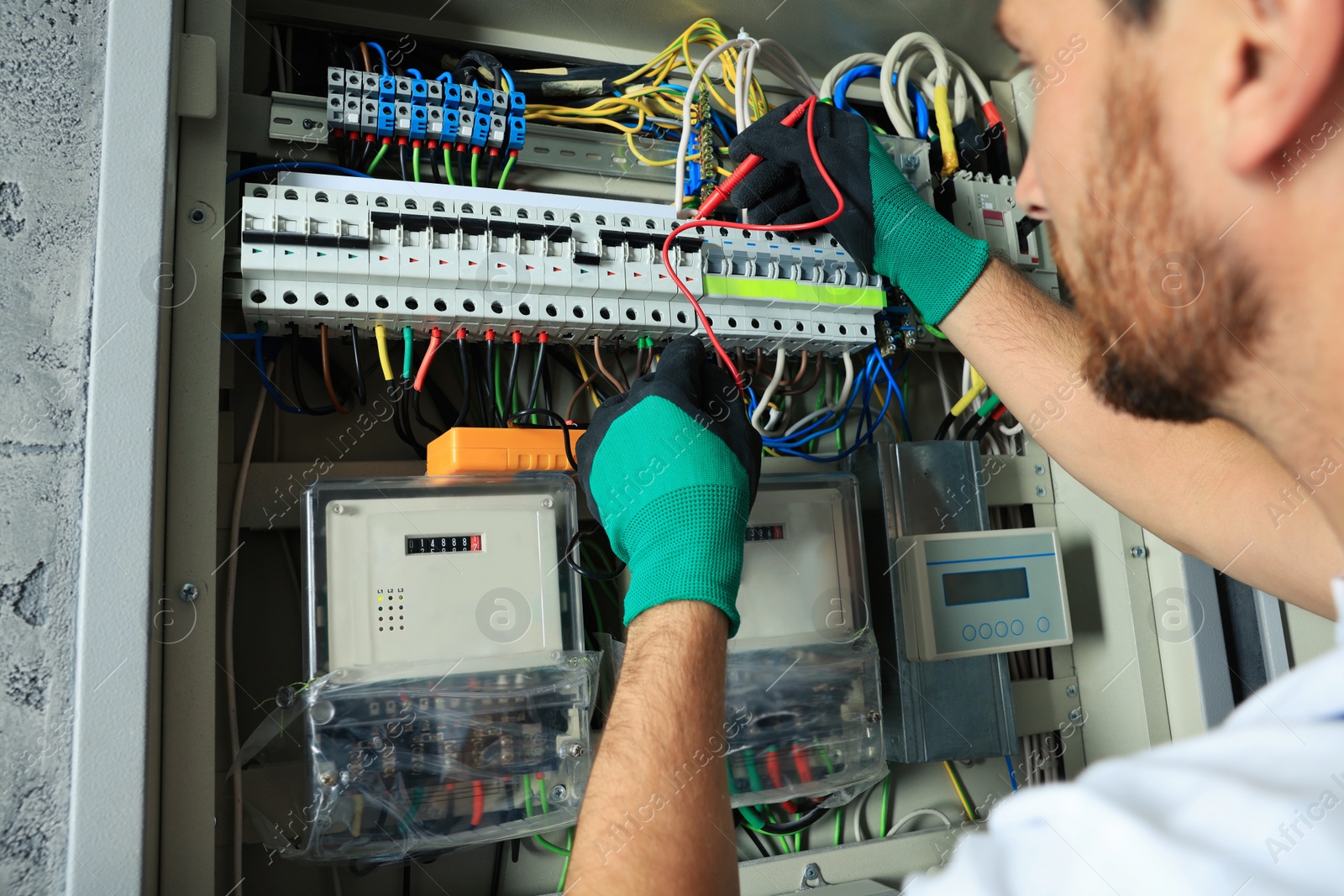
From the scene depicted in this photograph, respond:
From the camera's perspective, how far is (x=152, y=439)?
800 mm

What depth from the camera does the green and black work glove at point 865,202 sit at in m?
1.18

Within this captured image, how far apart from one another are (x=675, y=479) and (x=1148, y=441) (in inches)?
23.8

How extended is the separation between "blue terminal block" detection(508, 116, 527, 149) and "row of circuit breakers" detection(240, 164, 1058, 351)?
0.33 feet

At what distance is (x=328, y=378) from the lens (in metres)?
1.19

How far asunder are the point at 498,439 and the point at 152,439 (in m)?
0.41

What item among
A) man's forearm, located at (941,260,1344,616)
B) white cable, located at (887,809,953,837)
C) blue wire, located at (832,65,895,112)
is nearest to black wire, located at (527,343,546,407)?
man's forearm, located at (941,260,1344,616)

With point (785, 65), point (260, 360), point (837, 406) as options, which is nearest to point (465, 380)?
point (260, 360)

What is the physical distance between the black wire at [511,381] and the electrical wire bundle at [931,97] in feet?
2.45

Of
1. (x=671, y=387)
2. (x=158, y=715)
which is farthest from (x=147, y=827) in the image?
(x=671, y=387)

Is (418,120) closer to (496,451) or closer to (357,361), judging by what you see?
(357,361)

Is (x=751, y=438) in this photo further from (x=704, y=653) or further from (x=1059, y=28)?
(x=1059, y=28)

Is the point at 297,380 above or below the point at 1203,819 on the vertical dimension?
above

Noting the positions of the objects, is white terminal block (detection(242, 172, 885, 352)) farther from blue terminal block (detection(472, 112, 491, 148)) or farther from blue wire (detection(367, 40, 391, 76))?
blue wire (detection(367, 40, 391, 76))

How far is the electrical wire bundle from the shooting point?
1.47 metres
